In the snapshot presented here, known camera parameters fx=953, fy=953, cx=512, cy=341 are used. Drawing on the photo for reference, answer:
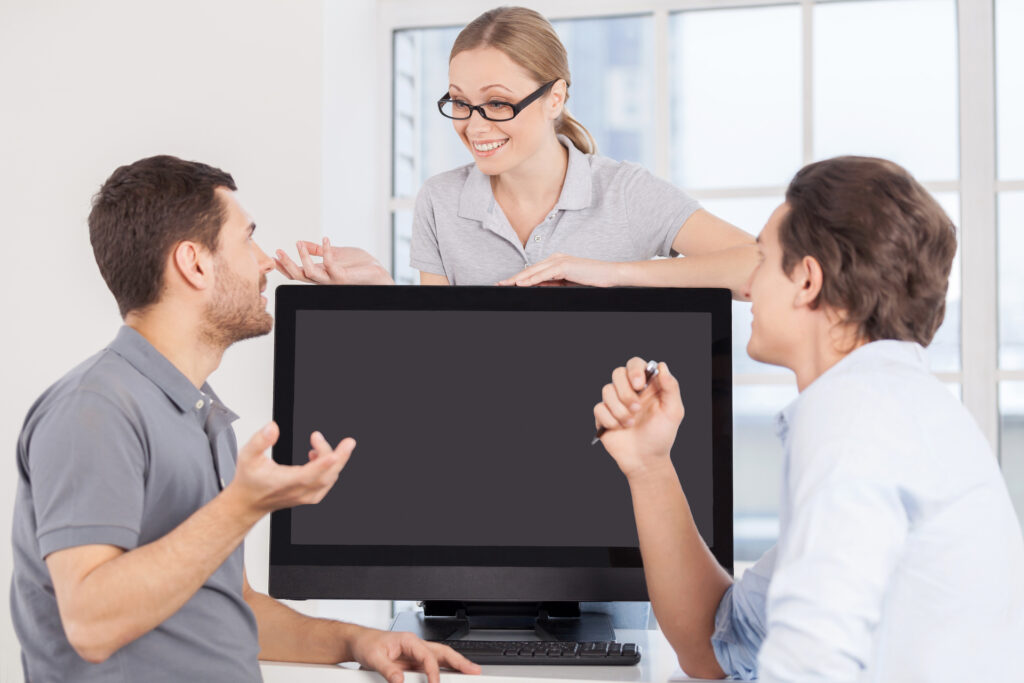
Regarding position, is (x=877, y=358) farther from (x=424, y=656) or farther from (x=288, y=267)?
(x=288, y=267)

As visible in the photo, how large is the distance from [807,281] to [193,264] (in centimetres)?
81

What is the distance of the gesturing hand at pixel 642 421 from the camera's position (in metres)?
1.24

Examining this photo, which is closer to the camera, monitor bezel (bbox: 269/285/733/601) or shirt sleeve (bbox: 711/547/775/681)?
shirt sleeve (bbox: 711/547/775/681)

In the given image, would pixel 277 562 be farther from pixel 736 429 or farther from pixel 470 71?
pixel 736 429

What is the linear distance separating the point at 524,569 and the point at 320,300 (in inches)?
21.0

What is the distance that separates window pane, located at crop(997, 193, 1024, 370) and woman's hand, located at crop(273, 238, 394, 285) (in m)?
1.63

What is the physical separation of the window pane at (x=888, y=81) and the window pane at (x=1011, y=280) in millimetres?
198

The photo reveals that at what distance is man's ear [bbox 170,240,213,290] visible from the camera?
4.29 feet

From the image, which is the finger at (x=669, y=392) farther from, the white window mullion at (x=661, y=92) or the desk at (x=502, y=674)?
the white window mullion at (x=661, y=92)

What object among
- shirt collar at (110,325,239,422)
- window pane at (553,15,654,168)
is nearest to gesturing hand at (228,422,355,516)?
shirt collar at (110,325,239,422)

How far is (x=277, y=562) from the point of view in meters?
1.50

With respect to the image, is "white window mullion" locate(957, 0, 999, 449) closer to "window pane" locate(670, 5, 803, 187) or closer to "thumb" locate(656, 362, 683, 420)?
"window pane" locate(670, 5, 803, 187)

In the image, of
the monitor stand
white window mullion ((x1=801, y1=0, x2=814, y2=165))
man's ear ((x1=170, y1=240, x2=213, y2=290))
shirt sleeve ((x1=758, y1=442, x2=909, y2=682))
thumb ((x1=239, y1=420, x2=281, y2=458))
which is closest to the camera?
shirt sleeve ((x1=758, y1=442, x2=909, y2=682))

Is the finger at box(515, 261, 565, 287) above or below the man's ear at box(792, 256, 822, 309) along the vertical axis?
above
